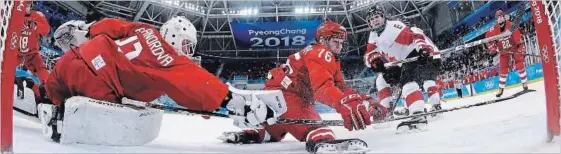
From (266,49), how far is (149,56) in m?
0.62

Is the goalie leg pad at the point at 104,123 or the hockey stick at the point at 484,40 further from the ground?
the hockey stick at the point at 484,40

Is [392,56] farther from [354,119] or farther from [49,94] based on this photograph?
[49,94]

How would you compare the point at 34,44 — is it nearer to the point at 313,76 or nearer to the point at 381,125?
the point at 313,76

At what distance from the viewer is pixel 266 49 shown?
6.13ft

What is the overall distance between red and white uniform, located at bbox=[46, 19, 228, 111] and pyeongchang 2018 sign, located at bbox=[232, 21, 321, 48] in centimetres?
53

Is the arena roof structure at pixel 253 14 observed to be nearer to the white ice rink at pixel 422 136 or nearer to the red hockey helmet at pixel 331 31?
the red hockey helmet at pixel 331 31

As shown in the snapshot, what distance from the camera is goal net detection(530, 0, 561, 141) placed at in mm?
1141

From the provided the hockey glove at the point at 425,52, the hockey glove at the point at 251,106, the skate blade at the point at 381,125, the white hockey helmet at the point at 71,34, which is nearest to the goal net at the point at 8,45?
the white hockey helmet at the point at 71,34

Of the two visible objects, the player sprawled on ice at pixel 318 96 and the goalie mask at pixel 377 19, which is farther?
the goalie mask at pixel 377 19

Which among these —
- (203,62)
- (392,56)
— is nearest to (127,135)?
(203,62)

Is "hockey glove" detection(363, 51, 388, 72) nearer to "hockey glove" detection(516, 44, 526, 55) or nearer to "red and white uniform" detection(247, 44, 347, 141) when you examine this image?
"red and white uniform" detection(247, 44, 347, 141)

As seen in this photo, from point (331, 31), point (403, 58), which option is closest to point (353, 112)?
point (331, 31)

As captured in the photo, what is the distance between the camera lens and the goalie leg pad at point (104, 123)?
1210 millimetres

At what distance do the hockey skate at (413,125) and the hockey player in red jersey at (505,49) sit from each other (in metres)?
0.46
